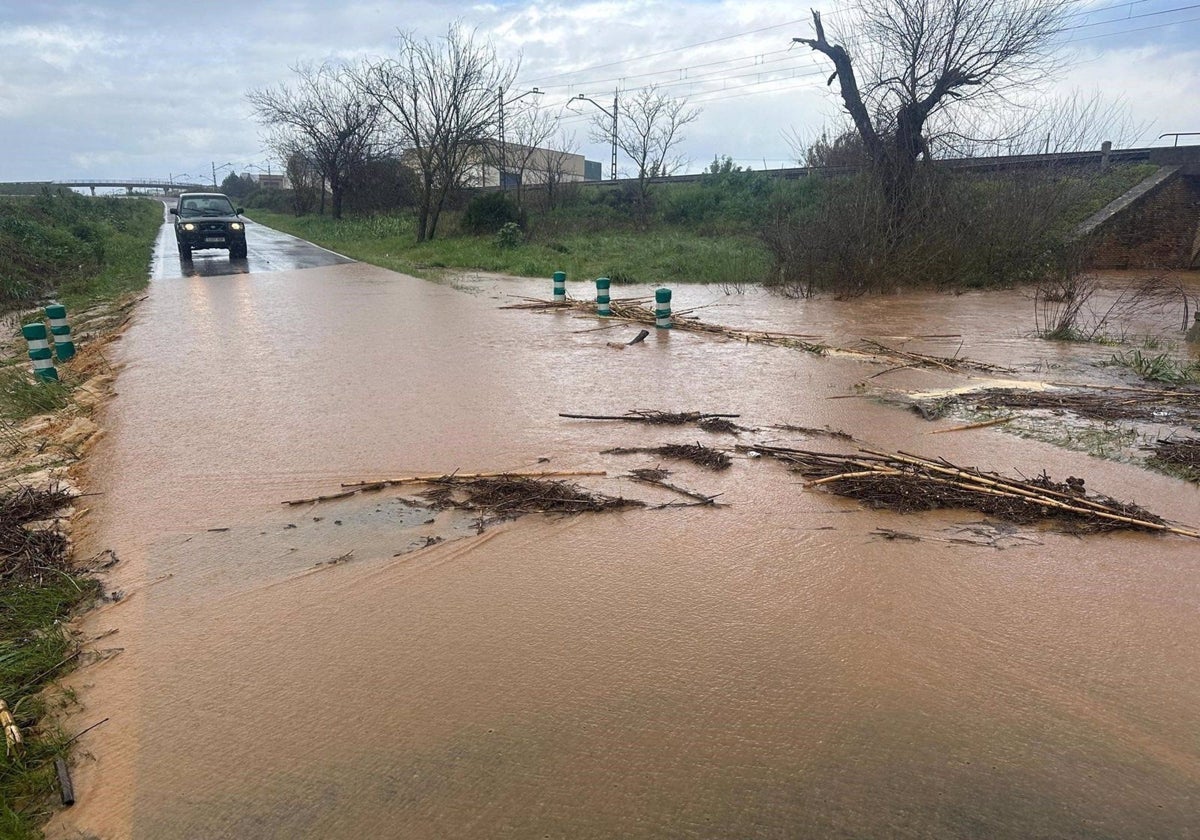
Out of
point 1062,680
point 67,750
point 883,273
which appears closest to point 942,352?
point 883,273

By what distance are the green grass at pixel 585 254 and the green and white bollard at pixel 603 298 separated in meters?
6.33

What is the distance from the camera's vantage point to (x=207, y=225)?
2214cm

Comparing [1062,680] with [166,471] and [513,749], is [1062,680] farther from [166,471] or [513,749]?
[166,471]

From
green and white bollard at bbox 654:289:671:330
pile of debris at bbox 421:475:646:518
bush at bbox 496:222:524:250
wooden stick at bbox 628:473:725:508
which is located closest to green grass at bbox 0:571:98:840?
pile of debris at bbox 421:475:646:518

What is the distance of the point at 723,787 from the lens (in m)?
2.61

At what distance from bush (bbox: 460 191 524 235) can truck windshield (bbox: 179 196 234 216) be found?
9.41m

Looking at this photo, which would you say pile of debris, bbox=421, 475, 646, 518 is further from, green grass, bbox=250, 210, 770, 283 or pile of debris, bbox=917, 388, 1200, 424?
green grass, bbox=250, 210, 770, 283

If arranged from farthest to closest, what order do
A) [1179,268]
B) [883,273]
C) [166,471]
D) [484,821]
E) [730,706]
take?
[1179,268]
[883,273]
[166,471]
[730,706]
[484,821]

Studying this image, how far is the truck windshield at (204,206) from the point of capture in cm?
2230

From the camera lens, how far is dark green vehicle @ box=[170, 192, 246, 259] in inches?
859

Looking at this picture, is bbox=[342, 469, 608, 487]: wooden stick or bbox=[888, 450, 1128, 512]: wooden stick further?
bbox=[342, 469, 608, 487]: wooden stick

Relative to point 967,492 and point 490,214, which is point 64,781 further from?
point 490,214

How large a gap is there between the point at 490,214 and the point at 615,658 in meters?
28.3

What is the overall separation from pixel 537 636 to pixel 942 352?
866 centimetres
